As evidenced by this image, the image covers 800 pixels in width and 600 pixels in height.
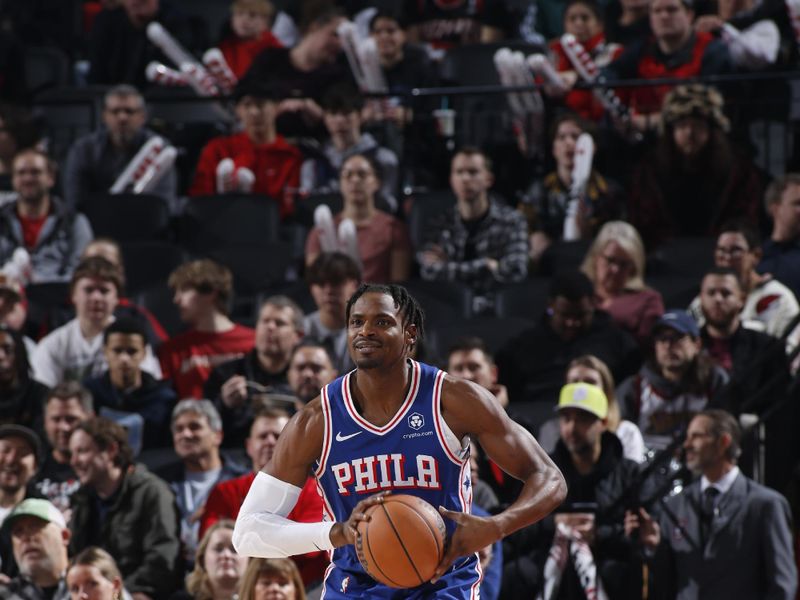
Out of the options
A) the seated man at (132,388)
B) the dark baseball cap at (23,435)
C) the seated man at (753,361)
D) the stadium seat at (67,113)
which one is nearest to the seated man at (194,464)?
the seated man at (132,388)

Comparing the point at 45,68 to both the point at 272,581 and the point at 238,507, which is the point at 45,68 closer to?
the point at 238,507

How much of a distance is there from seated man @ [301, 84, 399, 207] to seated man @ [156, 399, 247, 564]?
110 inches

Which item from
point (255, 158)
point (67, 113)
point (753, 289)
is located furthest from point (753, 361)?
point (67, 113)

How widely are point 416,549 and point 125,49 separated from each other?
8.61 metres

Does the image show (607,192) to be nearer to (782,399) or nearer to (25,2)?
(782,399)

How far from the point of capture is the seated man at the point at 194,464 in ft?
28.3

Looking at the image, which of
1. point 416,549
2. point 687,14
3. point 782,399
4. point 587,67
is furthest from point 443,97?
point 416,549

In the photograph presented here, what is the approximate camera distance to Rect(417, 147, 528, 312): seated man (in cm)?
1045

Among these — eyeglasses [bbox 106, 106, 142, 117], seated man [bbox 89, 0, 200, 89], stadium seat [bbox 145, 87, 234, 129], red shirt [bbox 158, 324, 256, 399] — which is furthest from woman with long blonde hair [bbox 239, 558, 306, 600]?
seated man [bbox 89, 0, 200, 89]

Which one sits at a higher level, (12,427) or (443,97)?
(443,97)

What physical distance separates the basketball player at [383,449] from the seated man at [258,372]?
335 cm

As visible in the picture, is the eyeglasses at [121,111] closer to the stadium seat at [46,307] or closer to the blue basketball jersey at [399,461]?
the stadium seat at [46,307]

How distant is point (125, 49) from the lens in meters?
13.0

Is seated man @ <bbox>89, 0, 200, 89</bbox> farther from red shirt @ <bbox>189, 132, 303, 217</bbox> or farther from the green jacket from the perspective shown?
the green jacket
